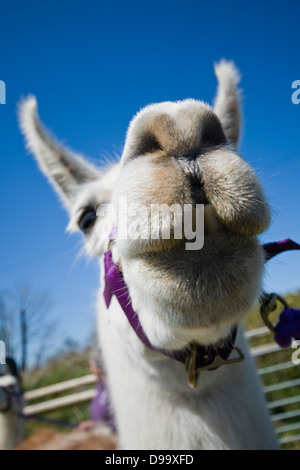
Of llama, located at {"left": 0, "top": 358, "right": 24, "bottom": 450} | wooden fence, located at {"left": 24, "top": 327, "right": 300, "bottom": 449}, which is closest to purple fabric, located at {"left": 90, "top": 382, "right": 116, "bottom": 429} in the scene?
llama, located at {"left": 0, "top": 358, "right": 24, "bottom": 450}

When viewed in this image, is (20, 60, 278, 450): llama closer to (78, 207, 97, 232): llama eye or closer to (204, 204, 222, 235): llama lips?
(204, 204, 222, 235): llama lips

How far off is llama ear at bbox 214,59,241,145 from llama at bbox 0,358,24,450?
3923 mm

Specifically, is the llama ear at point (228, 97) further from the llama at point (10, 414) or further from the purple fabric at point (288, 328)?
the llama at point (10, 414)

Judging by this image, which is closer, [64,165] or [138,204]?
[138,204]

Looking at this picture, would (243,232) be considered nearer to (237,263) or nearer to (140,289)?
(237,263)

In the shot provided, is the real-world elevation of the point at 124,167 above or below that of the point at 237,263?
above

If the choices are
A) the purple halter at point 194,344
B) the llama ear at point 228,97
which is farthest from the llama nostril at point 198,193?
the llama ear at point 228,97

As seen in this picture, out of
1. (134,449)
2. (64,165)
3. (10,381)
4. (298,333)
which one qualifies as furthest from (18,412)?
(298,333)

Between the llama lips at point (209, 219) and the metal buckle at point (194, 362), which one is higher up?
the llama lips at point (209, 219)

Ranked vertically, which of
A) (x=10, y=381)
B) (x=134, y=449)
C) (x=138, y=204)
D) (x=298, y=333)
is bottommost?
(x=10, y=381)

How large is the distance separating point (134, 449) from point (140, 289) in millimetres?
1217

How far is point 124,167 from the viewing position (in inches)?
51.2

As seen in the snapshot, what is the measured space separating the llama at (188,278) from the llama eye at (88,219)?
11.9 inches

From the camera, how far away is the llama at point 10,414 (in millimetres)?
4246
